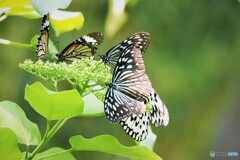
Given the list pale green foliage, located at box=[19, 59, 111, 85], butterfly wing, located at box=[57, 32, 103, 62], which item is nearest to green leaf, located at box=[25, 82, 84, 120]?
pale green foliage, located at box=[19, 59, 111, 85]

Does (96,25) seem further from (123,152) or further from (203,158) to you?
(123,152)

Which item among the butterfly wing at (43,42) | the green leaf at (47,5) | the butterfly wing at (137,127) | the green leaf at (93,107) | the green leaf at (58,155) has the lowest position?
the butterfly wing at (137,127)

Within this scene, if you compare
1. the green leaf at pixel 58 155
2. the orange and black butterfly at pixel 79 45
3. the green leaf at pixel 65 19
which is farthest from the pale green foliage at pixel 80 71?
the green leaf at pixel 65 19

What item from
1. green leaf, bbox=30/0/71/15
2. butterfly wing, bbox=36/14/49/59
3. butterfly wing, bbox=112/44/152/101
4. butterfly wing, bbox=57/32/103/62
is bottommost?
butterfly wing, bbox=112/44/152/101

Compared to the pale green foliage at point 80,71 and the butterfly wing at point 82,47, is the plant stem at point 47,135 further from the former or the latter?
the butterfly wing at point 82,47

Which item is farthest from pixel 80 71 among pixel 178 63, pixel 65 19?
pixel 178 63

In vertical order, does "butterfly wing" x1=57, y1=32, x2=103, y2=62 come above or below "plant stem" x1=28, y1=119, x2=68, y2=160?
above

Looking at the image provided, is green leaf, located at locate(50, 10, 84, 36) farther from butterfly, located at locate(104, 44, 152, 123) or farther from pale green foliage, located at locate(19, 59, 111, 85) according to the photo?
pale green foliage, located at locate(19, 59, 111, 85)

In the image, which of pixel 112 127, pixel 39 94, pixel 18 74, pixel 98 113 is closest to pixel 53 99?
pixel 39 94
